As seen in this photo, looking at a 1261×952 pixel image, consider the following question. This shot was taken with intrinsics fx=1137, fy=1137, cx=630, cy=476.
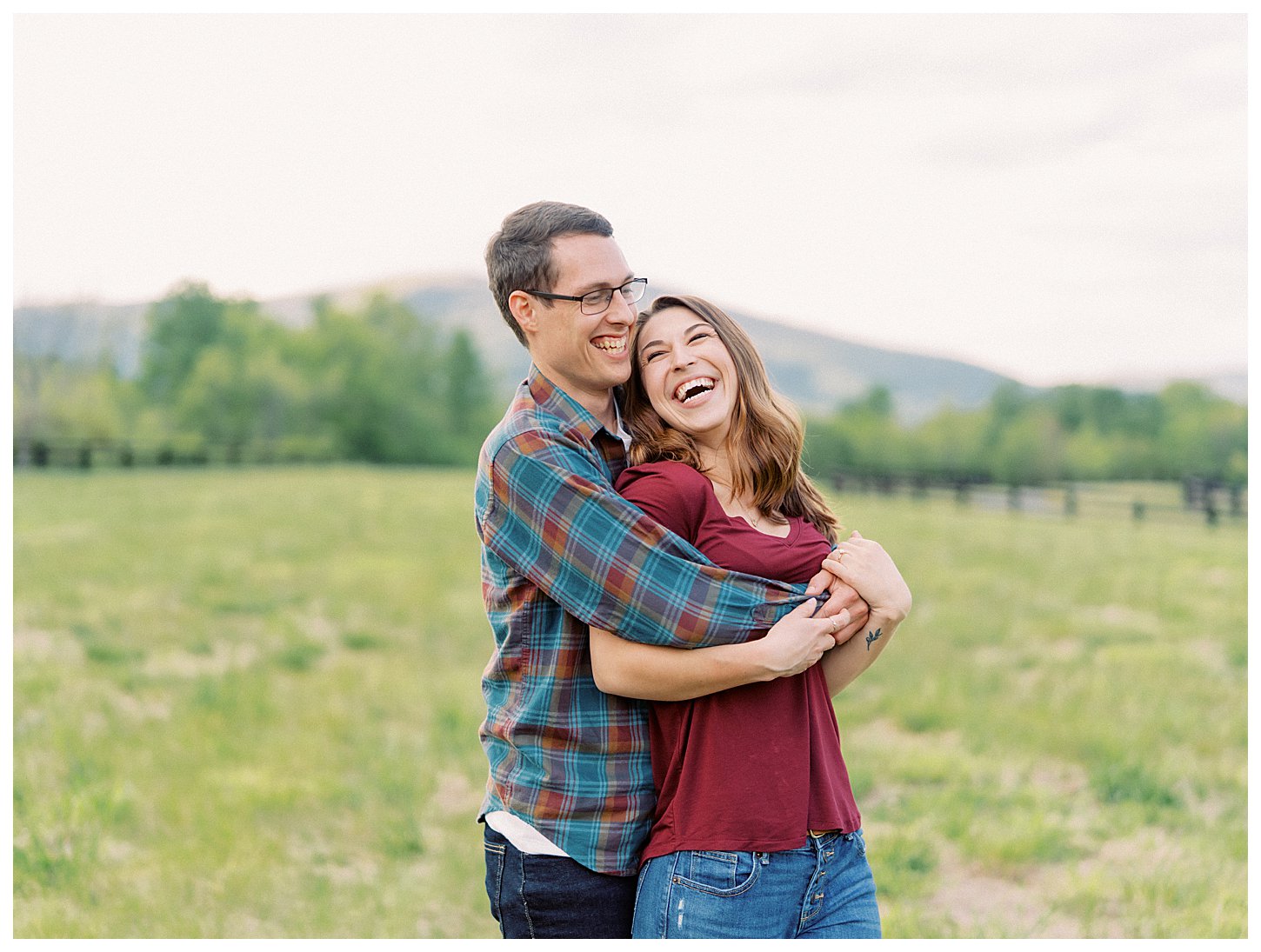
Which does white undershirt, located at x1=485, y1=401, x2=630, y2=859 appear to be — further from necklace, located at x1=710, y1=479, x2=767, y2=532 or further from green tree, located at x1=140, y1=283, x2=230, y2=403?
green tree, located at x1=140, y1=283, x2=230, y2=403

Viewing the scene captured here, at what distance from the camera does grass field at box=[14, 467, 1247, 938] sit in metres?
5.90

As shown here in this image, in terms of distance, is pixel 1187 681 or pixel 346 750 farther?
pixel 1187 681

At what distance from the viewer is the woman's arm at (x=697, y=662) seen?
2467mm

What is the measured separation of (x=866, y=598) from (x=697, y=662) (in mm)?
454

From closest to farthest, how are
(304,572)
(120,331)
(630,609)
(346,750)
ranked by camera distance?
1. (630,609)
2. (346,750)
3. (304,572)
4. (120,331)

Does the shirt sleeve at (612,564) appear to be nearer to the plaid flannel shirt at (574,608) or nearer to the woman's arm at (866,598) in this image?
the plaid flannel shirt at (574,608)

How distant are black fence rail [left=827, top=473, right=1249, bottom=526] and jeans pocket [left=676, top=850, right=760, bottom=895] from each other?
84.1 ft

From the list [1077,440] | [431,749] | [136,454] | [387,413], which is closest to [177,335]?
[387,413]

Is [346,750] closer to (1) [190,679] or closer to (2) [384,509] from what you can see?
(1) [190,679]

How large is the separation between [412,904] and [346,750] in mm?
2832

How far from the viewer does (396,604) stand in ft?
47.6

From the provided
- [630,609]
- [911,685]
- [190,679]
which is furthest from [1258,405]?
[190,679]

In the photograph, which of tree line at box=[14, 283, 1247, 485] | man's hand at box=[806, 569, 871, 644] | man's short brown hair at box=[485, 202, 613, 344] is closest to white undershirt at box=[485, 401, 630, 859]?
man's short brown hair at box=[485, 202, 613, 344]

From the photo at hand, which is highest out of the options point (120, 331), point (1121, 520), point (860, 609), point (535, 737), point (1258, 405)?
point (120, 331)
